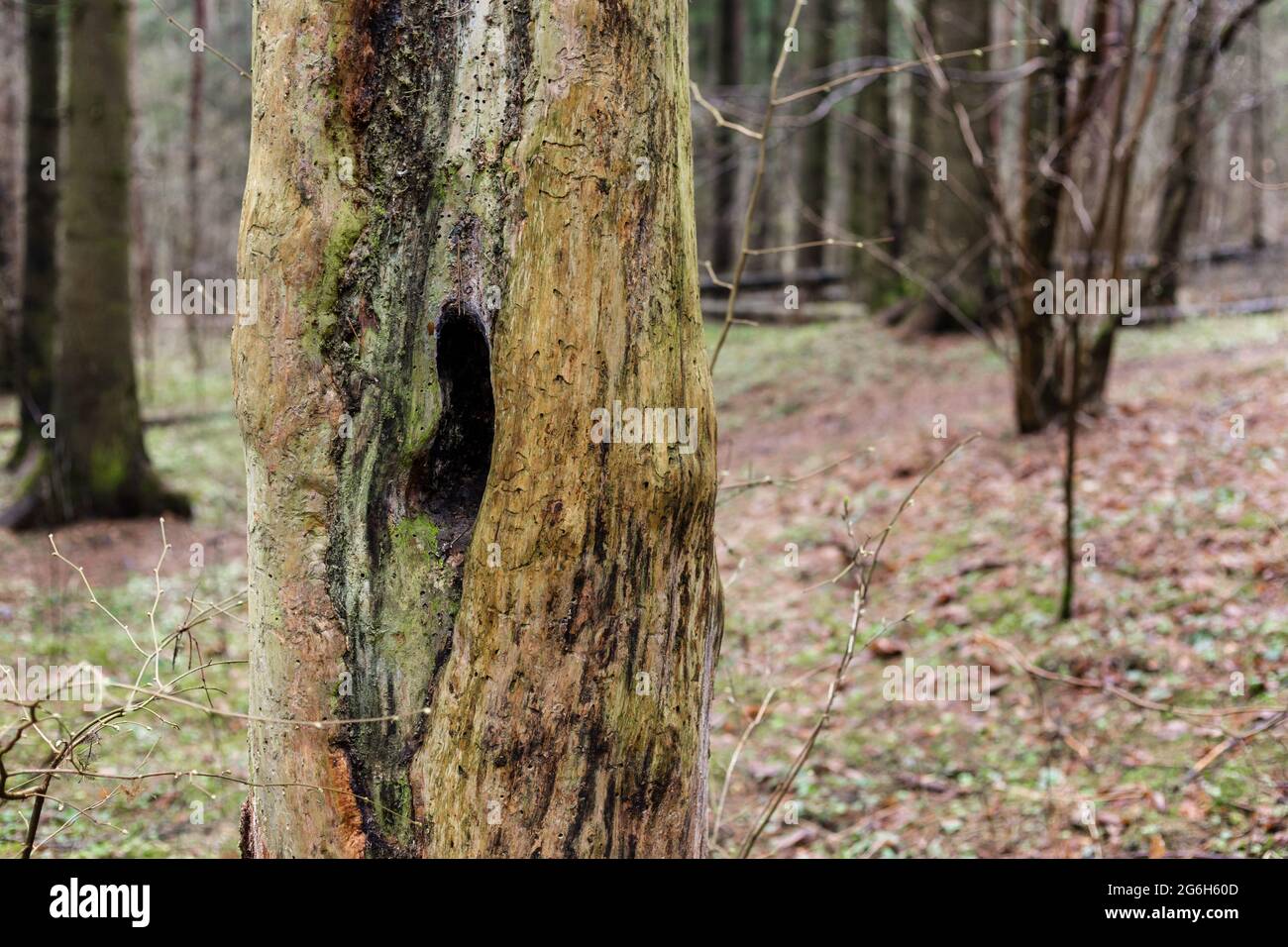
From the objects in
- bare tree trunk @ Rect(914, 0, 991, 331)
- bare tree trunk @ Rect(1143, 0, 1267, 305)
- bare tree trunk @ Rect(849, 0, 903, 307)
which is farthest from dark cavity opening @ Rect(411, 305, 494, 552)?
bare tree trunk @ Rect(849, 0, 903, 307)

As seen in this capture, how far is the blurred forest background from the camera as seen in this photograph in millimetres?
4625

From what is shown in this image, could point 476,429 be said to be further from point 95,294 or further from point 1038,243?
point 95,294

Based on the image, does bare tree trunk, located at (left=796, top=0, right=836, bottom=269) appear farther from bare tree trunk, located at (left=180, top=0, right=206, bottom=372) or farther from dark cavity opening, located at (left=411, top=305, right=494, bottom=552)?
dark cavity opening, located at (left=411, top=305, right=494, bottom=552)

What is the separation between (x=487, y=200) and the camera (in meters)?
2.32

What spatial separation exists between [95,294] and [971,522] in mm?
7454

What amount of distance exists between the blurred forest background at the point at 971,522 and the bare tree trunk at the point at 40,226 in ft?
0.31

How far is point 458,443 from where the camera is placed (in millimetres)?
2500

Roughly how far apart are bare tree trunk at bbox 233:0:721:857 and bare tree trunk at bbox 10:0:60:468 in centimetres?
987

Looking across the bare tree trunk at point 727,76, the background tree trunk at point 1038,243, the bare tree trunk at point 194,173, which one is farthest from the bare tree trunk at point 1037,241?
the bare tree trunk at point 194,173

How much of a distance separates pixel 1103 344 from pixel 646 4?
23.3ft

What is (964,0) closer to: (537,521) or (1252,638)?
(1252,638)

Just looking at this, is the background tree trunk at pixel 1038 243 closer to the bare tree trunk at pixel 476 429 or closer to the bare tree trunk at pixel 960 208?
the bare tree trunk at pixel 960 208

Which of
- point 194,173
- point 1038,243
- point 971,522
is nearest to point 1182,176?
point 1038,243
